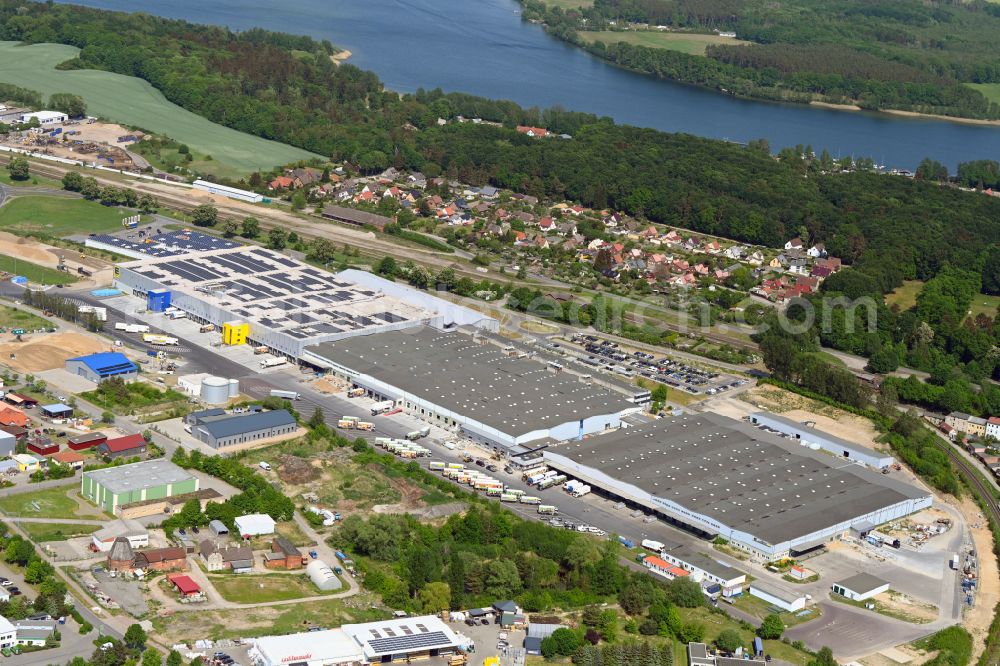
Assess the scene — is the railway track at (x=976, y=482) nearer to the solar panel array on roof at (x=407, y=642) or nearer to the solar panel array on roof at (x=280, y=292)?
the solar panel array on roof at (x=407, y=642)

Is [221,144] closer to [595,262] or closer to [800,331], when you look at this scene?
[595,262]

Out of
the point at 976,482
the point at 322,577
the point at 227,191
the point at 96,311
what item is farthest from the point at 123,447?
the point at 227,191

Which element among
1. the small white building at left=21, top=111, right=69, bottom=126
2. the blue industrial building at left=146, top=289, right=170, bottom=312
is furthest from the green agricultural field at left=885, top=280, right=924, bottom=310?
the small white building at left=21, top=111, right=69, bottom=126

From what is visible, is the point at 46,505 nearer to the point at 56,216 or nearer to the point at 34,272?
the point at 34,272

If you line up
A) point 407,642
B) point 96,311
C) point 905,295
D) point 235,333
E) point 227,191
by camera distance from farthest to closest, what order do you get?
point 227,191
point 905,295
point 96,311
point 235,333
point 407,642

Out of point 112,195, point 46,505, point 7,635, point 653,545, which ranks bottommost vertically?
point 46,505

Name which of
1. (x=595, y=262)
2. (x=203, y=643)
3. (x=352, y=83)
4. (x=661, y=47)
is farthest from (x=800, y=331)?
(x=661, y=47)

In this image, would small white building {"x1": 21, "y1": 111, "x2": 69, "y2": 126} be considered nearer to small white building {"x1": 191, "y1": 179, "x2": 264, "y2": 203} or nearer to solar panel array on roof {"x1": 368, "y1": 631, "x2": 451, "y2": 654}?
small white building {"x1": 191, "y1": 179, "x2": 264, "y2": 203}

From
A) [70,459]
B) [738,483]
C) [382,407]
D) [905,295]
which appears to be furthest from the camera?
[905,295]

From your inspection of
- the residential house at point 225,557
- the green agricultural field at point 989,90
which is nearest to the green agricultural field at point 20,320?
the residential house at point 225,557
